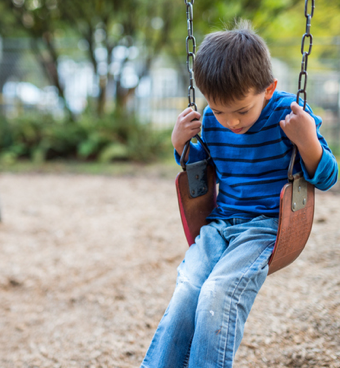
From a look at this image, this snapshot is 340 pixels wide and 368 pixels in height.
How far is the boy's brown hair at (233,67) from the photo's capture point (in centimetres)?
138

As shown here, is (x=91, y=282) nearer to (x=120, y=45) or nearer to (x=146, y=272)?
(x=146, y=272)

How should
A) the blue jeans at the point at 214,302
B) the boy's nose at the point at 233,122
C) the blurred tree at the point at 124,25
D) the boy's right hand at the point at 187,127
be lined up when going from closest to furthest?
the blue jeans at the point at 214,302 < the boy's nose at the point at 233,122 < the boy's right hand at the point at 187,127 < the blurred tree at the point at 124,25

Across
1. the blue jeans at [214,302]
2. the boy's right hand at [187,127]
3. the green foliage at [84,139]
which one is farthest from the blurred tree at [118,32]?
the blue jeans at [214,302]

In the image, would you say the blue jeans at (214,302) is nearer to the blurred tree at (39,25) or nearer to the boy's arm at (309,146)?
the boy's arm at (309,146)

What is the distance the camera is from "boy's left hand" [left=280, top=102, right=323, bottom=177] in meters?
1.42

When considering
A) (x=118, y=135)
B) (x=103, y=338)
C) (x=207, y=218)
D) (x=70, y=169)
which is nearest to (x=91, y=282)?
(x=103, y=338)

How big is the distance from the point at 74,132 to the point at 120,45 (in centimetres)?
247

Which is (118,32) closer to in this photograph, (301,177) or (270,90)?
(270,90)

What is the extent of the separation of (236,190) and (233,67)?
514mm

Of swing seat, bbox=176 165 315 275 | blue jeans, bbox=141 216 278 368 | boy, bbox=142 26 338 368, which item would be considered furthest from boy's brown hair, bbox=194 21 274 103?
blue jeans, bbox=141 216 278 368

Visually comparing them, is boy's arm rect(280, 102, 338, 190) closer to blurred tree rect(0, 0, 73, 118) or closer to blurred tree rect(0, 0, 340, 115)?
blurred tree rect(0, 0, 340, 115)

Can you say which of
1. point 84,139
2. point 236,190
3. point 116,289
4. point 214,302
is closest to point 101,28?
point 84,139

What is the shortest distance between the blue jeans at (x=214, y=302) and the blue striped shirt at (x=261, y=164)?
9cm

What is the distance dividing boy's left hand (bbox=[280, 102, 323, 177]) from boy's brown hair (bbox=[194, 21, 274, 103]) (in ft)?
0.47
